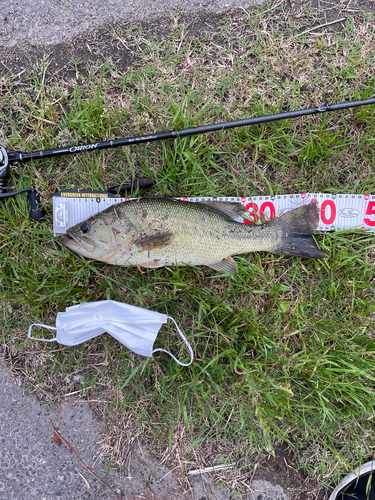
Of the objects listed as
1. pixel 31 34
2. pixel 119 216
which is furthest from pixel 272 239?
pixel 31 34

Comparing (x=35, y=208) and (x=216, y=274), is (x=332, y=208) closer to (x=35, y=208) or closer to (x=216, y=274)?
(x=216, y=274)

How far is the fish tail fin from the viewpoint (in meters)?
2.72

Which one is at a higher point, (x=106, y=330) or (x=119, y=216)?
(x=119, y=216)

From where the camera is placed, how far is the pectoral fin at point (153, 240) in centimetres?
257

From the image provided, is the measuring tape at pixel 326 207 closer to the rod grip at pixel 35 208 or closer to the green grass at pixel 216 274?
the green grass at pixel 216 274

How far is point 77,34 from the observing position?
3.10m

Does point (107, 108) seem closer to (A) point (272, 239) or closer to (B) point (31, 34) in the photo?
(B) point (31, 34)

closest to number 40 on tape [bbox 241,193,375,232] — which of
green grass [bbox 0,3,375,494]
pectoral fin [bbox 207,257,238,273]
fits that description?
green grass [bbox 0,3,375,494]

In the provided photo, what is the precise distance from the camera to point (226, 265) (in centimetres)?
276

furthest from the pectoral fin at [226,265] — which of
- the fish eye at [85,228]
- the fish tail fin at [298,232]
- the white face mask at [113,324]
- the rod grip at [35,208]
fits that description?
the rod grip at [35,208]

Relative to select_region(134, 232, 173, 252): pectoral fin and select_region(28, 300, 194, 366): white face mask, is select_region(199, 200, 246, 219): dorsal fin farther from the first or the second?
select_region(28, 300, 194, 366): white face mask

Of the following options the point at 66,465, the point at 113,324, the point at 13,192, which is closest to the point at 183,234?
the point at 113,324

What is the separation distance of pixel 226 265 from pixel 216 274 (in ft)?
0.53

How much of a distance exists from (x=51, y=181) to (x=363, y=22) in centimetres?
370
